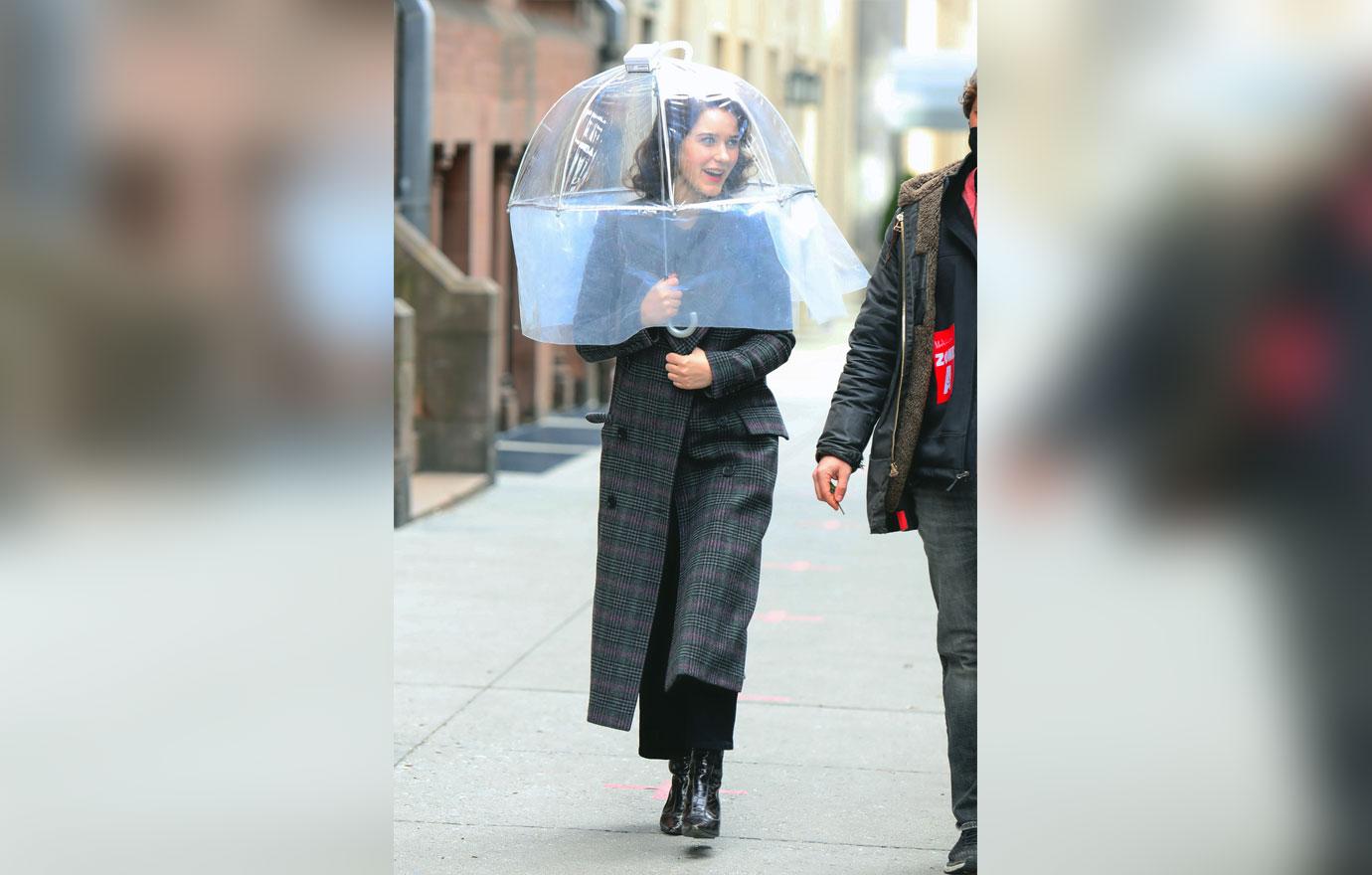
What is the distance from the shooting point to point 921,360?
177 inches

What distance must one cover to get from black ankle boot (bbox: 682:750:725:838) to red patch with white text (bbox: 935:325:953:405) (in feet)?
3.68

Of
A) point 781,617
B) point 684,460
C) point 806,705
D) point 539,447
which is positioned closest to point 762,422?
point 684,460

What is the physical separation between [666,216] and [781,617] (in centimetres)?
373

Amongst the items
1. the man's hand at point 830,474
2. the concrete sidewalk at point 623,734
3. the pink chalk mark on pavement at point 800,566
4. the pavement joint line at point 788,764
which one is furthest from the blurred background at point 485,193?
the man's hand at point 830,474

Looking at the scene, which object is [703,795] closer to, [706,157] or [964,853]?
[964,853]

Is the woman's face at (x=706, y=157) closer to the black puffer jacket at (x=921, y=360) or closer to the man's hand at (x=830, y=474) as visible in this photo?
the black puffer jacket at (x=921, y=360)

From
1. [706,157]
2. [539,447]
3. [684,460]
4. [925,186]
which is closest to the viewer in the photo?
[925,186]
